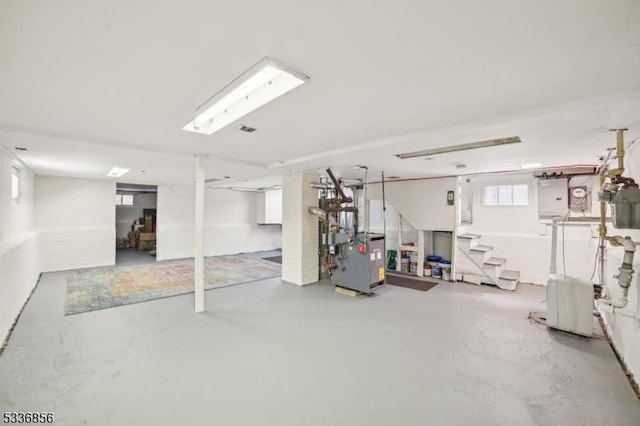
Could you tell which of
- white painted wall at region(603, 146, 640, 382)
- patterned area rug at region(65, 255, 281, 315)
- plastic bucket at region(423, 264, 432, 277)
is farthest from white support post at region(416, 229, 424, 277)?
patterned area rug at region(65, 255, 281, 315)

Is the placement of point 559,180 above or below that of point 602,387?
above

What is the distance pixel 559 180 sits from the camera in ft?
15.9

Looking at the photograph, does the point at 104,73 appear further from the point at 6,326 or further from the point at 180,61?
the point at 6,326

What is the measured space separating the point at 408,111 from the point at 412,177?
3.98 metres

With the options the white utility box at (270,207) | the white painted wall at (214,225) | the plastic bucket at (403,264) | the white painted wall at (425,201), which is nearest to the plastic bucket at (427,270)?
the plastic bucket at (403,264)

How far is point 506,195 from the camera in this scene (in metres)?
5.60

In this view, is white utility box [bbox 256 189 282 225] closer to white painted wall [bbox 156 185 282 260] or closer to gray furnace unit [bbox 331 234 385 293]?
white painted wall [bbox 156 185 282 260]

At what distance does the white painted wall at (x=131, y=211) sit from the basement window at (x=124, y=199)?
6.0 inches

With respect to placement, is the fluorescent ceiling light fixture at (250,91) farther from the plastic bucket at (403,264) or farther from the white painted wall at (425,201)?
the plastic bucket at (403,264)

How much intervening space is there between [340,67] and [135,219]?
11364mm

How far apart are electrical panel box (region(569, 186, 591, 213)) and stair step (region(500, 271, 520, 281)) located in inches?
58.4

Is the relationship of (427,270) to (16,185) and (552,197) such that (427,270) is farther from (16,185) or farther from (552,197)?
(16,185)

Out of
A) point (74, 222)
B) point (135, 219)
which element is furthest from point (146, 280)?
point (135, 219)

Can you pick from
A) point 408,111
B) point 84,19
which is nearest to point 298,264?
point 408,111
